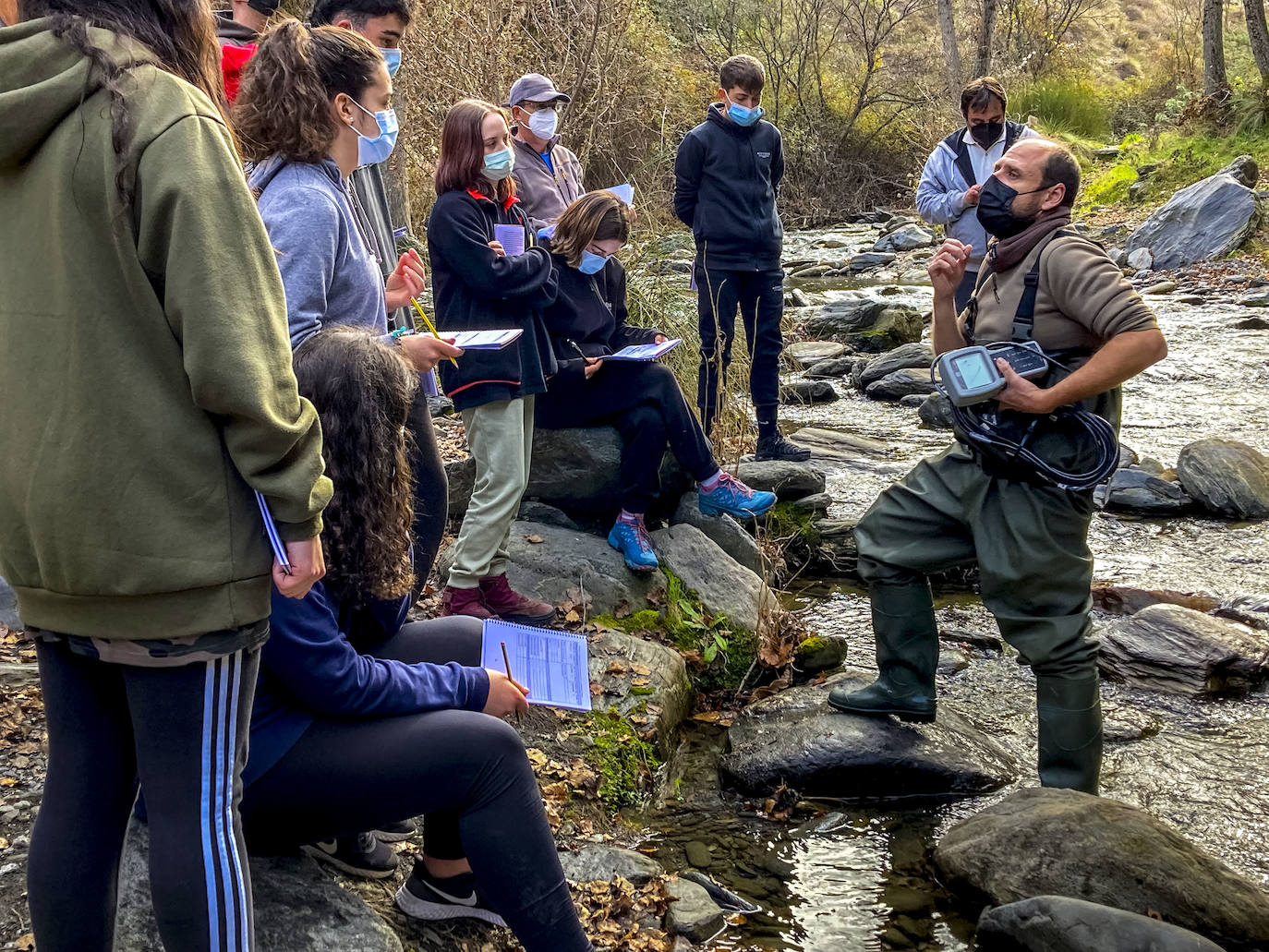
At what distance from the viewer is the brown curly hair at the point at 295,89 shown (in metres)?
3.01

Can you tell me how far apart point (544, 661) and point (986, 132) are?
4.80 meters

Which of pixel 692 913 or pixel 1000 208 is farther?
pixel 1000 208

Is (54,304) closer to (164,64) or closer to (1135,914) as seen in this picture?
(164,64)

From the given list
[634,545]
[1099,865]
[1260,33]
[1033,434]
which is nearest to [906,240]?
[1260,33]

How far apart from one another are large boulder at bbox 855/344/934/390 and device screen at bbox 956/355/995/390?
20.2ft

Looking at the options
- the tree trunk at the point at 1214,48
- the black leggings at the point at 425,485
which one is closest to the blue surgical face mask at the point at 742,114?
the black leggings at the point at 425,485

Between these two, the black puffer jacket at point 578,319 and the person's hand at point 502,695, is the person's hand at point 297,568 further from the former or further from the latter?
the black puffer jacket at point 578,319

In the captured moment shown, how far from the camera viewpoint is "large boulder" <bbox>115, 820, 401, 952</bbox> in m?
2.35

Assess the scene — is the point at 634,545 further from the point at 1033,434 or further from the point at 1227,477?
the point at 1227,477

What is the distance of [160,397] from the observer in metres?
1.81

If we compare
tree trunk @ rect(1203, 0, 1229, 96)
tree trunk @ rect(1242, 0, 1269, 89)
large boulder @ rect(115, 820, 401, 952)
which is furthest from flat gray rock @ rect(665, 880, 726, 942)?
tree trunk @ rect(1203, 0, 1229, 96)

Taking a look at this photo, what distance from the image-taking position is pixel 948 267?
3848 mm

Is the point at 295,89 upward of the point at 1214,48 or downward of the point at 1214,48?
downward

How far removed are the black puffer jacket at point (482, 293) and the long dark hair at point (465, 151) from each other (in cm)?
4
